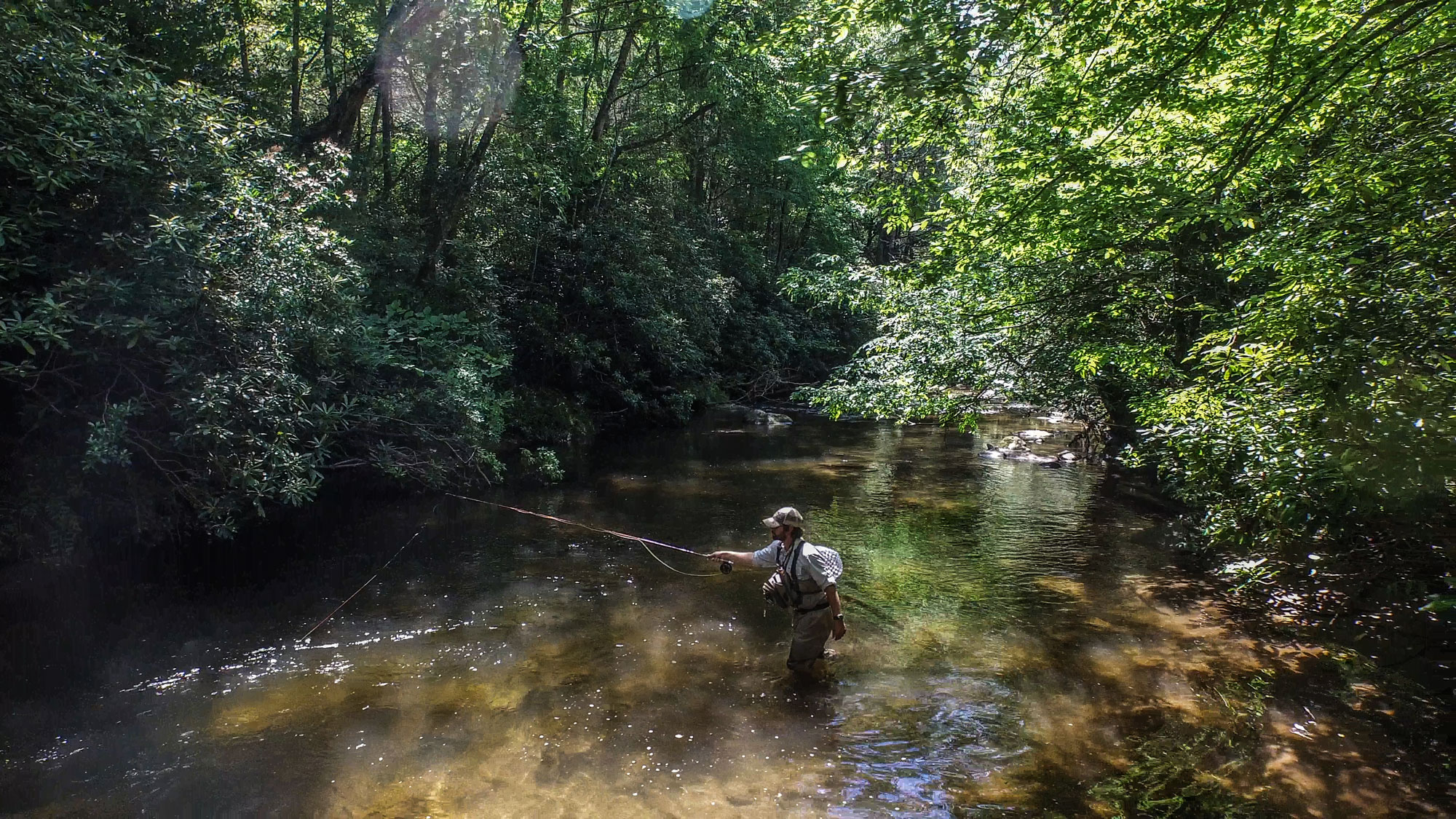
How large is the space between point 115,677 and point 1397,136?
35.5 feet

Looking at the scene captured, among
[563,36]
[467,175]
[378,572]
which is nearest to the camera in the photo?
[378,572]

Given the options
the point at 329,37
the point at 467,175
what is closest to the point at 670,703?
the point at 467,175

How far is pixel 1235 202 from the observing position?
22.3ft

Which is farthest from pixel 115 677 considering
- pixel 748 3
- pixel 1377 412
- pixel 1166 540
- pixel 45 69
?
pixel 748 3

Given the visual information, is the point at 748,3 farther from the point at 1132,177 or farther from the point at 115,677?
the point at 115,677

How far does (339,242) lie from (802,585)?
7.52m

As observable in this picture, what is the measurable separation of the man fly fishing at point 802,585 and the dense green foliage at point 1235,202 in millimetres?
2952

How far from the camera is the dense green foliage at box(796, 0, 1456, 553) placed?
477 cm

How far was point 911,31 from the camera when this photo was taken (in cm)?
523


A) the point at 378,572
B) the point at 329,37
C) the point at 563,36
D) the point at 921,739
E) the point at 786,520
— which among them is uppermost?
the point at 563,36

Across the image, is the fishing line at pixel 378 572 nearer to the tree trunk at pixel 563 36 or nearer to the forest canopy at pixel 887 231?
the forest canopy at pixel 887 231

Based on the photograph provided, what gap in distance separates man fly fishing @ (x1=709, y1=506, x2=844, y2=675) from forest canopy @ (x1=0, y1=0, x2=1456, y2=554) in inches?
117

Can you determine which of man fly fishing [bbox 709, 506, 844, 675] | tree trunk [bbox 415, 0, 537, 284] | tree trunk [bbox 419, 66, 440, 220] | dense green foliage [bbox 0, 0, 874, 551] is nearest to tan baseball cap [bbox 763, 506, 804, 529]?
man fly fishing [bbox 709, 506, 844, 675]

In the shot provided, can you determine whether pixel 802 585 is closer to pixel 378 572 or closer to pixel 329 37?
pixel 378 572
